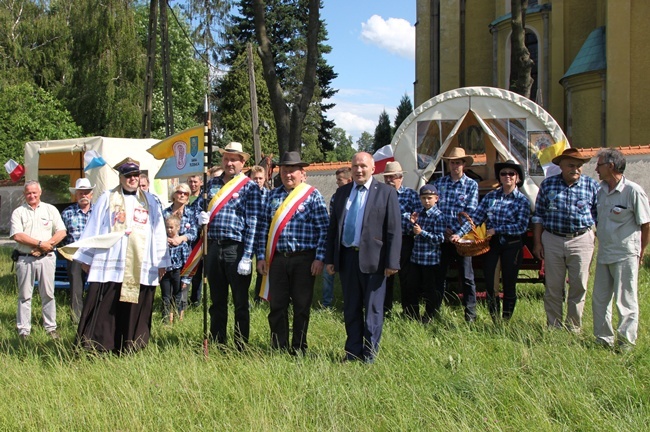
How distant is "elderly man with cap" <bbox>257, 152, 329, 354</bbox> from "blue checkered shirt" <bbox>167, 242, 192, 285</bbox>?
7.55 feet

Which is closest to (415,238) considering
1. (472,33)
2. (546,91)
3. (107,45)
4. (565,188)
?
(565,188)

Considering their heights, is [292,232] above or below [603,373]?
above

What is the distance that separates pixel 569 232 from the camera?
6.37 metres

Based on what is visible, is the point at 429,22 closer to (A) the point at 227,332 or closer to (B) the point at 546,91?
(B) the point at 546,91

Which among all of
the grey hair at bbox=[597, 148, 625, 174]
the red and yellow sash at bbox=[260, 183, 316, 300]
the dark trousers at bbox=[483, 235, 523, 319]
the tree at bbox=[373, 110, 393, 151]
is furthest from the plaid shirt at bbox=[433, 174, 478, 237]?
the tree at bbox=[373, 110, 393, 151]

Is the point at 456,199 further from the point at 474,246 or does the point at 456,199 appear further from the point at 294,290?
the point at 294,290

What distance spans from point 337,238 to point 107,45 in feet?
94.6

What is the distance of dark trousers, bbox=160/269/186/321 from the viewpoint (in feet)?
26.4

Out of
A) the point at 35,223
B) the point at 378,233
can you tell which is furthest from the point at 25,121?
the point at 378,233

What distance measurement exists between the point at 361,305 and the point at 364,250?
Answer: 22.2 inches

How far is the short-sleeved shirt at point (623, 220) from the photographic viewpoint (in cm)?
574

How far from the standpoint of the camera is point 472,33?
98.6 ft

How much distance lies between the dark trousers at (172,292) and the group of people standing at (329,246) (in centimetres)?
145

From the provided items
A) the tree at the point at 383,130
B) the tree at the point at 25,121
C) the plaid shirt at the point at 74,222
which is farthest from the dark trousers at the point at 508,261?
the tree at the point at 383,130
